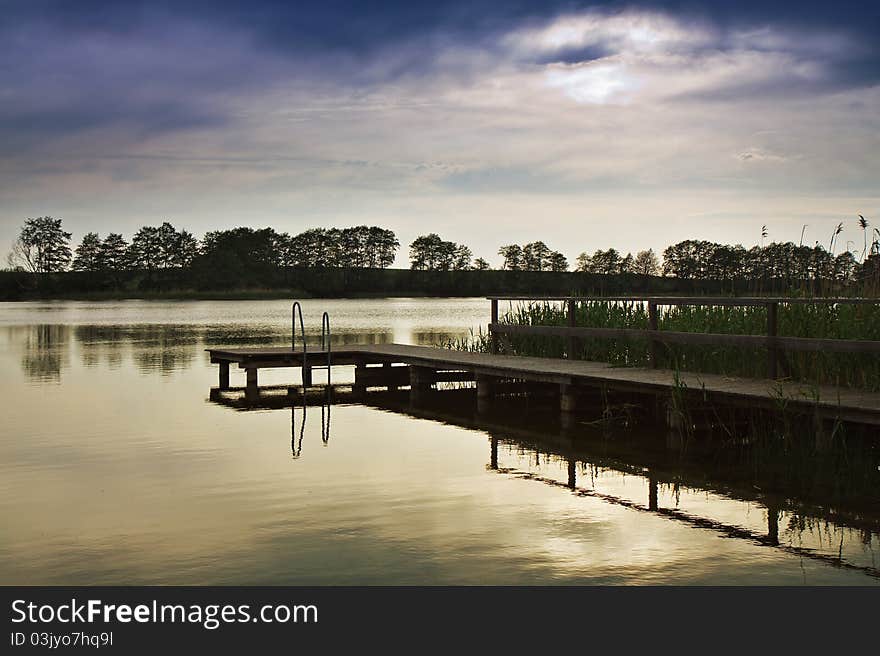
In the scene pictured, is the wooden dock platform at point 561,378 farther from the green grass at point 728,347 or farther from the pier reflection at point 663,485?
the pier reflection at point 663,485

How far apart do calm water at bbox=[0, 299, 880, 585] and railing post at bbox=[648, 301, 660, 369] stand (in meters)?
1.60

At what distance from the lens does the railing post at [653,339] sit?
12461 millimetres

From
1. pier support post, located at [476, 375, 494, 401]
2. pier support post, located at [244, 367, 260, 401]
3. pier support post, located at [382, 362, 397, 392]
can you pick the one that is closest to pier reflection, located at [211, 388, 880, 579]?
pier support post, located at [476, 375, 494, 401]

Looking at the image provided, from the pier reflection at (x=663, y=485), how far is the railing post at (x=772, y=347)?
139 cm

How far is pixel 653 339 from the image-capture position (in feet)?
41.1

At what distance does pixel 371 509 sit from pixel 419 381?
8.18 metres

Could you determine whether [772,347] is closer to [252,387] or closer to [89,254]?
[252,387]

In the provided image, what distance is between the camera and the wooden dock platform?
929cm

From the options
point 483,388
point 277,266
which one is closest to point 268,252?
point 277,266

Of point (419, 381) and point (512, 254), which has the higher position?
point (512, 254)

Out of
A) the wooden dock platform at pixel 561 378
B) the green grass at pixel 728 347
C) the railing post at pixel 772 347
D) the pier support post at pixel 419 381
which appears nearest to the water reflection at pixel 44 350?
the wooden dock platform at pixel 561 378

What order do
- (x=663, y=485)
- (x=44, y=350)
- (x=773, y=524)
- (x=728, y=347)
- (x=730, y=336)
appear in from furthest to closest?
1. (x=44, y=350)
2. (x=728, y=347)
3. (x=730, y=336)
4. (x=663, y=485)
5. (x=773, y=524)
